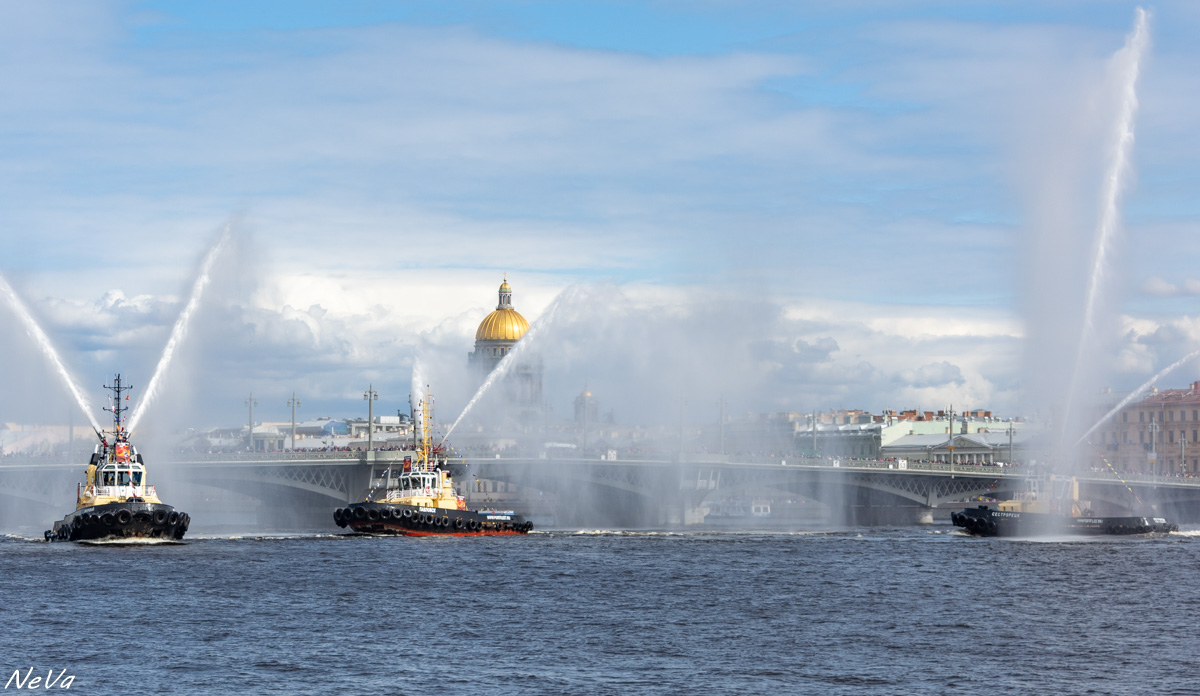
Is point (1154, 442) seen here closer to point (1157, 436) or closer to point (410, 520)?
point (1157, 436)

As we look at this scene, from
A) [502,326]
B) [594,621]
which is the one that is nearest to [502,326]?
[502,326]

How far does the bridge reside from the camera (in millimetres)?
102688

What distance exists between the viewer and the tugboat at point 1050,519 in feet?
273

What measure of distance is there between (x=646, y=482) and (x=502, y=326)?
84044mm

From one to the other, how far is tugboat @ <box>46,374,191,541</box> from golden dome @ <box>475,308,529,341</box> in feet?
408

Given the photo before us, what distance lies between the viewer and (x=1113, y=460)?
143625 mm

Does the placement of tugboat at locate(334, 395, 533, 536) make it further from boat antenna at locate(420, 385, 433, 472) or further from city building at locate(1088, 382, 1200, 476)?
city building at locate(1088, 382, 1200, 476)

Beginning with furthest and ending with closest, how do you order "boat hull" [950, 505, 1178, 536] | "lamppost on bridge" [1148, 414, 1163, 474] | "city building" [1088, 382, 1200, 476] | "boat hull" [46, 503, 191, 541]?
"city building" [1088, 382, 1200, 476], "lamppost on bridge" [1148, 414, 1163, 474], "boat hull" [950, 505, 1178, 536], "boat hull" [46, 503, 191, 541]

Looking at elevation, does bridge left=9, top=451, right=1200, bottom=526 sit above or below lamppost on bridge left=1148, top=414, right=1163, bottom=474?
below

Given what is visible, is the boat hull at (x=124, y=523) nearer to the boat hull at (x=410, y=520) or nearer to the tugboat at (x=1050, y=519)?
the boat hull at (x=410, y=520)

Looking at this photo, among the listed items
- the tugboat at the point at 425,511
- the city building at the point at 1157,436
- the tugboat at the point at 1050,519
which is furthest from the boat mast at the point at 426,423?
the city building at the point at 1157,436

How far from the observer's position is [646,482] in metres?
115

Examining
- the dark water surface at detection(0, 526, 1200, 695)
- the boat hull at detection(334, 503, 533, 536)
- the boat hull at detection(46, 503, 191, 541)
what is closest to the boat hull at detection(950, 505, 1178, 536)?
the dark water surface at detection(0, 526, 1200, 695)

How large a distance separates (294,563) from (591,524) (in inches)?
2173
